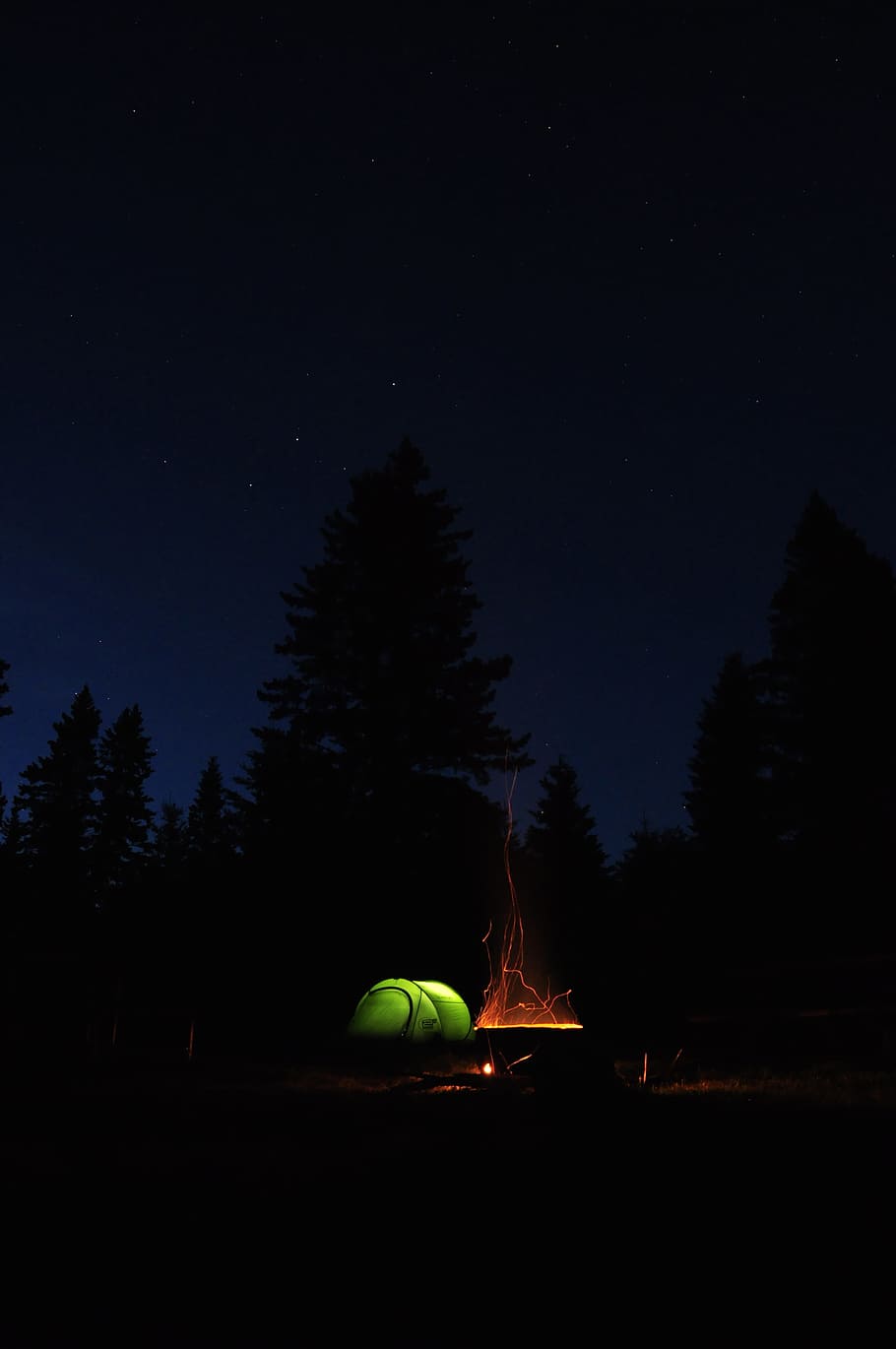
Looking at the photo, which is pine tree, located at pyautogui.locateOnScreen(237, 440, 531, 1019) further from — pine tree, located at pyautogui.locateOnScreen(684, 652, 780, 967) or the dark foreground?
the dark foreground

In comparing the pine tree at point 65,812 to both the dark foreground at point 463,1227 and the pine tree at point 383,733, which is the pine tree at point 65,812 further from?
the dark foreground at point 463,1227

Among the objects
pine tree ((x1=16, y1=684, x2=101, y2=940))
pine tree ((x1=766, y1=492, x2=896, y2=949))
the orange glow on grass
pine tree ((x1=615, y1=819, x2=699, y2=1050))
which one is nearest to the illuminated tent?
the orange glow on grass

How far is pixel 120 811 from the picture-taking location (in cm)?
4334

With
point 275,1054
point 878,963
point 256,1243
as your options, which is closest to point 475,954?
point 275,1054

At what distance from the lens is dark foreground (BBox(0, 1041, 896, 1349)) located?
318 cm

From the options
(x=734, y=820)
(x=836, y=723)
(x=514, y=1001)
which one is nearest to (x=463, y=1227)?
(x=836, y=723)

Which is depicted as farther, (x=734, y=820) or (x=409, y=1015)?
(x=734, y=820)

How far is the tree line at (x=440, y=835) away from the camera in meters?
19.8

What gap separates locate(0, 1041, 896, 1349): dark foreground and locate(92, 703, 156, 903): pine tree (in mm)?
37934

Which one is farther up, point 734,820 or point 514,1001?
point 734,820

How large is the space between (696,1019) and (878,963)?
2634 millimetres

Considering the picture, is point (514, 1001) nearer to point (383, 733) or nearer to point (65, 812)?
point (383, 733)

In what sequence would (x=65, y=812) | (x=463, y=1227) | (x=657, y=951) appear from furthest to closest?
(x=65, y=812) < (x=657, y=951) < (x=463, y=1227)

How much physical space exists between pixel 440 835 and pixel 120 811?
2496cm
